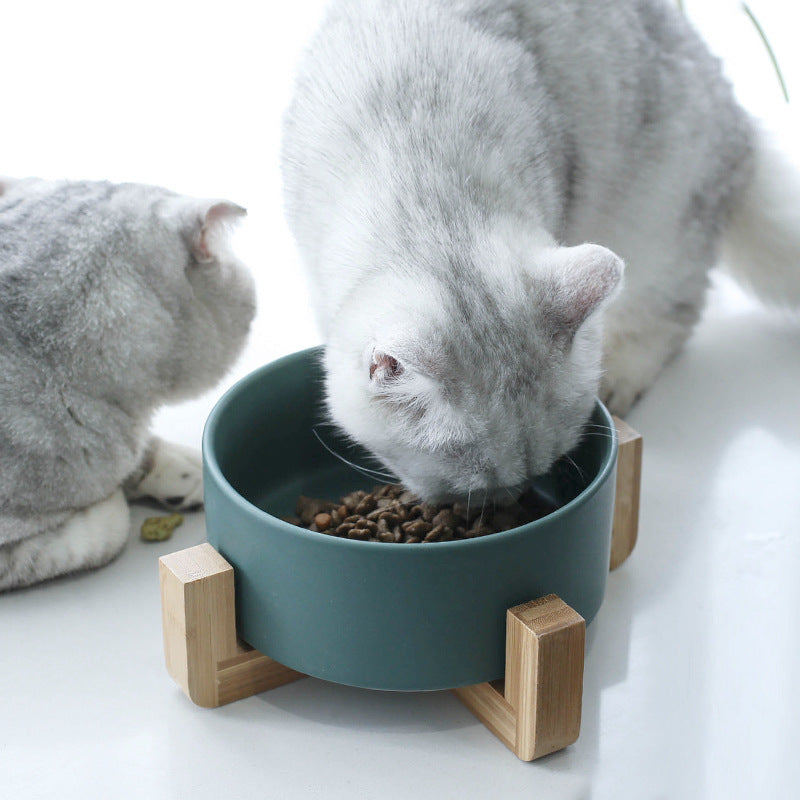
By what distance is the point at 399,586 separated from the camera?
1129mm

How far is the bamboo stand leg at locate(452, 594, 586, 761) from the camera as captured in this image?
3.75 ft

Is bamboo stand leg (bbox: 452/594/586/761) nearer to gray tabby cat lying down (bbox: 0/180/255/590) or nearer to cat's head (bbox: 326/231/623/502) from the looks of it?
cat's head (bbox: 326/231/623/502)

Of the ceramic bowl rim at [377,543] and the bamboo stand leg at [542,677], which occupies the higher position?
the ceramic bowl rim at [377,543]

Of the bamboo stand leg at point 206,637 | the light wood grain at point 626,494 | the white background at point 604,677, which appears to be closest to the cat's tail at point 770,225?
the white background at point 604,677

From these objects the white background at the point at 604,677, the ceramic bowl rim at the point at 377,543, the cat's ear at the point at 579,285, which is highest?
the cat's ear at the point at 579,285

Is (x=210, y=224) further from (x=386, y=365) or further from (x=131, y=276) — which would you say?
(x=386, y=365)

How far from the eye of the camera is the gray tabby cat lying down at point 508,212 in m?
1.15

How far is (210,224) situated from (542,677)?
789 millimetres

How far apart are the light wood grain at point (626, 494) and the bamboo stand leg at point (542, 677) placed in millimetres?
311

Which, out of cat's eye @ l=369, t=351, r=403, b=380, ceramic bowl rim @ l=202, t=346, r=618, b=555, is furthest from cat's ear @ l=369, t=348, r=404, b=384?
ceramic bowl rim @ l=202, t=346, r=618, b=555

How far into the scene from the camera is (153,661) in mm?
1380

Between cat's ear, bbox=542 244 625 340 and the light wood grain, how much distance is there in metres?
0.32

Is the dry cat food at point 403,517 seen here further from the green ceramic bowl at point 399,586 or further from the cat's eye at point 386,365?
the cat's eye at point 386,365

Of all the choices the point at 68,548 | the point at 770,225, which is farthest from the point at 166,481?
the point at 770,225
